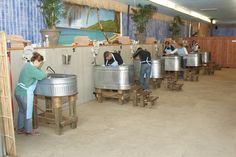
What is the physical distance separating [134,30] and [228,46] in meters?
7.06

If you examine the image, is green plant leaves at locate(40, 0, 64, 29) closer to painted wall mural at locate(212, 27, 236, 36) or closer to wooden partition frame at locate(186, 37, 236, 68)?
wooden partition frame at locate(186, 37, 236, 68)

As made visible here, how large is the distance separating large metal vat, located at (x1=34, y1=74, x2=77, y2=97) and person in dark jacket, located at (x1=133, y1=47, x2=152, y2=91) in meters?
3.72

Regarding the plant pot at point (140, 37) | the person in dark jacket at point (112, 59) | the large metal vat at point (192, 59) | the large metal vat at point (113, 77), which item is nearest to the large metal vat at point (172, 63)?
the plant pot at point (140, 37)

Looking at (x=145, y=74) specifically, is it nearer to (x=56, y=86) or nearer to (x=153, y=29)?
(x=56, y=86)

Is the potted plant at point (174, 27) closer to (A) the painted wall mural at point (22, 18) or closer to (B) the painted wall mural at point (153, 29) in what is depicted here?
(B) the painted wall mural at point (153, 29)

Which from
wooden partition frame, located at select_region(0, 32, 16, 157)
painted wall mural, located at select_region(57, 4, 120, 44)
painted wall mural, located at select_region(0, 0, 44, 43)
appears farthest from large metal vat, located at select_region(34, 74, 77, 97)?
painted wall mural, located at select_region(57, 4, 120, 44)

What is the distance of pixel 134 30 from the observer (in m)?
11.6

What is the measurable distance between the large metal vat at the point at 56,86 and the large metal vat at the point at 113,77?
224cm

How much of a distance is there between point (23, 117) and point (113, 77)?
106 inches

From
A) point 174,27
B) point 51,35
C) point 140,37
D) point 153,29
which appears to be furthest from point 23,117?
point 174,27

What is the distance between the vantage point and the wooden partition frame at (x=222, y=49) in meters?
15.8

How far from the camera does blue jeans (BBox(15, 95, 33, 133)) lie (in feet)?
14.5

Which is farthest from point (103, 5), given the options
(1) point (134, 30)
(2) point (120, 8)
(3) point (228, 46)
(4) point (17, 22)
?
(3) point (228, 46)

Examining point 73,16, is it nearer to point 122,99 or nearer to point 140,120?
point 122,99
